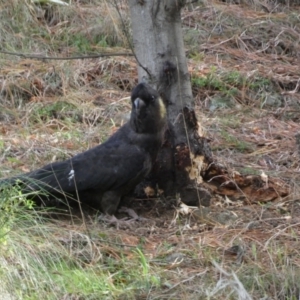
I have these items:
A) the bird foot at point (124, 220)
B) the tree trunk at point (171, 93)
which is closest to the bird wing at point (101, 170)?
the bird foot at point (124, 220)

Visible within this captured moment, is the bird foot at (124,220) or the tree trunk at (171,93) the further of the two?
the tree trunk at (171,93)

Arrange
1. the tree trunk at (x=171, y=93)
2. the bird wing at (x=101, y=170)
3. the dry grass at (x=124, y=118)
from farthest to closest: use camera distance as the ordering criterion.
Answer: the tree trunk at (x=171, y=93)
the bird wing at (x=101, y=170)
the dry grass at (x=124, y=118)

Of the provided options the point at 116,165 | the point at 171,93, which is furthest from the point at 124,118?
the point at 116,165

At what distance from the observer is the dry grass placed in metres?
4.64

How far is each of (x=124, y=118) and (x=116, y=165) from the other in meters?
2.31

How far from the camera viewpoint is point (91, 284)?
4598 mm

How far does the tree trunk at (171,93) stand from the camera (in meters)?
6.16

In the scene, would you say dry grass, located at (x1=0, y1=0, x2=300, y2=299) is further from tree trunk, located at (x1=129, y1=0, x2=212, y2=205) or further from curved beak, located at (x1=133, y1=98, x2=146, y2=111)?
curved beak, located at (x1=133, y1=98, x2=146, y2=111)

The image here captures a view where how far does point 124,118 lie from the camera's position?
27.0 ft

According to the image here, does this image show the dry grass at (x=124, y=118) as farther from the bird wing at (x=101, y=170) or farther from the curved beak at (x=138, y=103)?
the curved beak at (x=138, y=103)

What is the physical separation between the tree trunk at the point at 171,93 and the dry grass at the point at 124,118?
20 centimetres

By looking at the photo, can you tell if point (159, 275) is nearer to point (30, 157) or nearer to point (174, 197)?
point (174, 197)

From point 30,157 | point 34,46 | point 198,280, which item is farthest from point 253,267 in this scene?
point 34,46

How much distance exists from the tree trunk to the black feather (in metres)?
0.20
